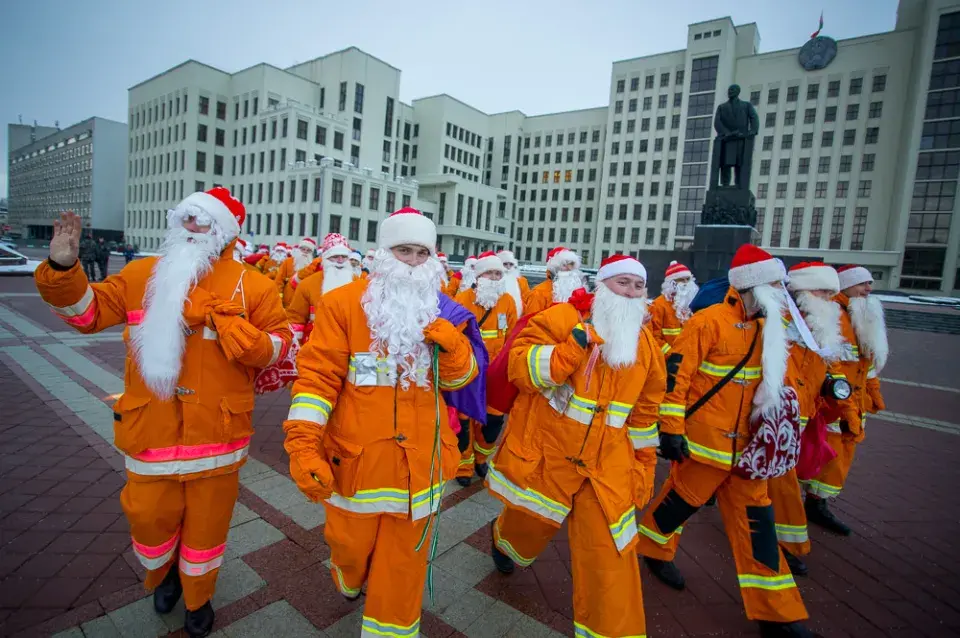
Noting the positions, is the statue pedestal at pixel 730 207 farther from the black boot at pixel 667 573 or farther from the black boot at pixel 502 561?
the black boot at pixel 502 561

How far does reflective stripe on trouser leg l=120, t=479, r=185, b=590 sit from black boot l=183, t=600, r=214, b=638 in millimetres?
287

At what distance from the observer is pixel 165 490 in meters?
2.39

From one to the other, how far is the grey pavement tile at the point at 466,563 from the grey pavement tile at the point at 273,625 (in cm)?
90

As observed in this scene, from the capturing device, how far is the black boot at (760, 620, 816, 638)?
2672 mm

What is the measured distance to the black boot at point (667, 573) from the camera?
317cm

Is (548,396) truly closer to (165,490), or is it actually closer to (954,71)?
(165,490)

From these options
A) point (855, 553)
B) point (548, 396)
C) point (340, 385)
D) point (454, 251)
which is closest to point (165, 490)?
point (340, 385)

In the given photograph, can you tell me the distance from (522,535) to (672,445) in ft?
3.32

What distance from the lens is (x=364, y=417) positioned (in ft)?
7.20

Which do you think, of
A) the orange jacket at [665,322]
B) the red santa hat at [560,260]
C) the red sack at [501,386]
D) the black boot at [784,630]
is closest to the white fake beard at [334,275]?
the red santa hat at [560,260]

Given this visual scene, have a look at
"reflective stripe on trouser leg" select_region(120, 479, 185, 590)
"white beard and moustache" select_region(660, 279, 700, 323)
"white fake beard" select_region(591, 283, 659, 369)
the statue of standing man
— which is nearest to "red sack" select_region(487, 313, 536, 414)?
"white fake beard" select_region(591, 283, 659, 369)

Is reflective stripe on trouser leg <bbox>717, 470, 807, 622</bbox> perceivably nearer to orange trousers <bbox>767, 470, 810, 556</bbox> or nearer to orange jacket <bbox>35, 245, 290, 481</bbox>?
orange trousers <bbox>767, 470, 810, 556</bbox>

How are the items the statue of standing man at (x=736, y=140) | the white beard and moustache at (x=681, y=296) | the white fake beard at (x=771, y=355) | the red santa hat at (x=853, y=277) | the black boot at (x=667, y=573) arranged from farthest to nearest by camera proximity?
the statue of standing man at (x=736, y=140) → the white beard and moustache at (x=681, y=296) → the red santa hat at (x=853, y=277) → the black boot at (x=667, y=573) → the white fake beard at (x=771, y=355)

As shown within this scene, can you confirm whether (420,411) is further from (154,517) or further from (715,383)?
(715,383)
